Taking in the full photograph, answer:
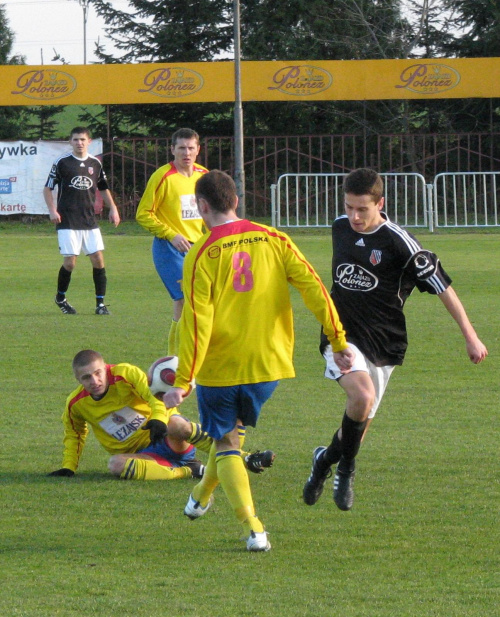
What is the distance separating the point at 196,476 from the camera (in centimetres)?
600

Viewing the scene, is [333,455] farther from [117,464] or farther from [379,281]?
[117,464]

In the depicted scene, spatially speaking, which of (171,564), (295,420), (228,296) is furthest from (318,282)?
(295,420)

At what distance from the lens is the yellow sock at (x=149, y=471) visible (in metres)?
5.86

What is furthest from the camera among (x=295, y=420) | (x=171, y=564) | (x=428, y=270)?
(x=295, y=420)

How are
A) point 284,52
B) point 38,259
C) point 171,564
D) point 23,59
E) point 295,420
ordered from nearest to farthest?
point 171,564 < point 295,420 < point 38,259 < point 284,52 < point 23,59

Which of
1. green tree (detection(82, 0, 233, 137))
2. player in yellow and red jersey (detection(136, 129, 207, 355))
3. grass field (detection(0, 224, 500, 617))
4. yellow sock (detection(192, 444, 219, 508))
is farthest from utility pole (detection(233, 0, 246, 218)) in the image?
yellow sock (detection(192, 444, 219, 508))

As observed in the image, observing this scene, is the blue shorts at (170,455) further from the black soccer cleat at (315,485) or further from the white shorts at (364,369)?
the white shorts at (364,369)

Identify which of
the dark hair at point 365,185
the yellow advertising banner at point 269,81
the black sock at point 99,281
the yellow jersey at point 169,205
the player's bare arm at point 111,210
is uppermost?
the yellow advertising banner at point 269,81

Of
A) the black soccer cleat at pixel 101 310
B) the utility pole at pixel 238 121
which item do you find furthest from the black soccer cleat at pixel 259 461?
the utility pole at pixel 238 121

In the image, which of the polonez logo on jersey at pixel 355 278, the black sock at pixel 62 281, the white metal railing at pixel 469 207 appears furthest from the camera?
the white metal railing at pixel 469 207

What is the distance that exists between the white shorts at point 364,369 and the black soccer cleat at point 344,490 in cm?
32

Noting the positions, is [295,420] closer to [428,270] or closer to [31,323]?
[428,270]

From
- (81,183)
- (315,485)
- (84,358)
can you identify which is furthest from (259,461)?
(81,183)

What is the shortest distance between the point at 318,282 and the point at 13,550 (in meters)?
1.75
